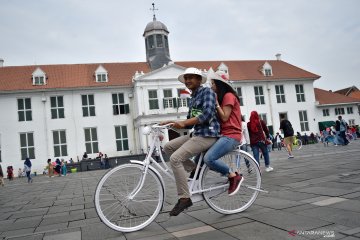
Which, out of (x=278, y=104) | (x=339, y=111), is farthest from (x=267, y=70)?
(x=339, y=111)

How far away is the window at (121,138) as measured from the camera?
32.1 meters

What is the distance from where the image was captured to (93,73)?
34.2 metres

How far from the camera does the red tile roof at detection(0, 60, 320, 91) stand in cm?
3130

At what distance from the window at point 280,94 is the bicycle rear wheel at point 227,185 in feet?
118

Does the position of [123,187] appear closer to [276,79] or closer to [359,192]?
[359,192]

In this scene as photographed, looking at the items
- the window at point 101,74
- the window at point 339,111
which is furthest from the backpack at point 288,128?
the window at point 339,111

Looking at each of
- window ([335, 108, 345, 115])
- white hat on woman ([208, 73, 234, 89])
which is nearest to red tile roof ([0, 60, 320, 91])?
window ([335, 108, 345, 115])

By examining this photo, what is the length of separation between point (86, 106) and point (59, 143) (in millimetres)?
4736

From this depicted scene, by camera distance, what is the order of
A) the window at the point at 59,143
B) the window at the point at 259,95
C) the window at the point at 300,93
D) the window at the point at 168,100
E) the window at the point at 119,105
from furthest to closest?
the window at the point at 300,93
the window at the point at 259,95
the window at the point at 119,105
the window at the point at 168,100
the window at the point at 59,143

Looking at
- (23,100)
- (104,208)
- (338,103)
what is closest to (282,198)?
(104,208)

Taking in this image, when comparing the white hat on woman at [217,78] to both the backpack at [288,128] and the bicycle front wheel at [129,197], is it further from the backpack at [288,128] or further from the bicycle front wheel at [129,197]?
the backpack at [288,128]

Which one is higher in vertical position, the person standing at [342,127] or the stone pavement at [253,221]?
the person standing at [342,127]

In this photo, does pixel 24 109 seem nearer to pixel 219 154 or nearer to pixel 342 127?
pixel 342 127

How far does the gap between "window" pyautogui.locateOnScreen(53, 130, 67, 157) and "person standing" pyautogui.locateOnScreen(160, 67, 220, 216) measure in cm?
2881
